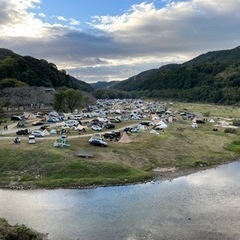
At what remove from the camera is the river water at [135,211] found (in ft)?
103

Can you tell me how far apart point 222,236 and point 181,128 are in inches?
2221

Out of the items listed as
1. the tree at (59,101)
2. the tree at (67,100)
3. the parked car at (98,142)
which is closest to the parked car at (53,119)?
the tree at (67,100)

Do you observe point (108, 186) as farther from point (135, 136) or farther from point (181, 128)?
point (181, 128)

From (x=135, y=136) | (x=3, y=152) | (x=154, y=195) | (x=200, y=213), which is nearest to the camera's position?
(x=200, y=213)

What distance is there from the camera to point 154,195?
41.8m

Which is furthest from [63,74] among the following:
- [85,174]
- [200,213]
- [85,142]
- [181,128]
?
[200,213]

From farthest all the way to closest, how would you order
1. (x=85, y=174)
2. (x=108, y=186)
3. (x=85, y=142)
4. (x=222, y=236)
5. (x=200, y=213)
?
1. (x=85, y=142)
2. (x=85, y=174)
3. (x=108, y=186)
4. (x=200, y=213)
5. (x=222, y=236)

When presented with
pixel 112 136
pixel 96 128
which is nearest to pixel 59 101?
pixel 96 128

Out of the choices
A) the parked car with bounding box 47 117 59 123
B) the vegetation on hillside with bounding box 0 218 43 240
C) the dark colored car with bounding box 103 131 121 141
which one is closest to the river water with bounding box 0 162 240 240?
the vegetation on hillside with bounding box 0 218 43 240

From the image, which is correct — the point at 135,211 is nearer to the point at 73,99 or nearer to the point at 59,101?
the point at 59,101

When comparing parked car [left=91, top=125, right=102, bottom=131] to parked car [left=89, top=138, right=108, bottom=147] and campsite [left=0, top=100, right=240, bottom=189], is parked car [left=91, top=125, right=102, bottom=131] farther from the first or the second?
parked car [left=89, top=138, right=108, bottom=147]

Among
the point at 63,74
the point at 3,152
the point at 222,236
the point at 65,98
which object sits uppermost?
the point at 63,74

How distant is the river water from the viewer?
3147 cm

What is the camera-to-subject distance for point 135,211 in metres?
36.6
